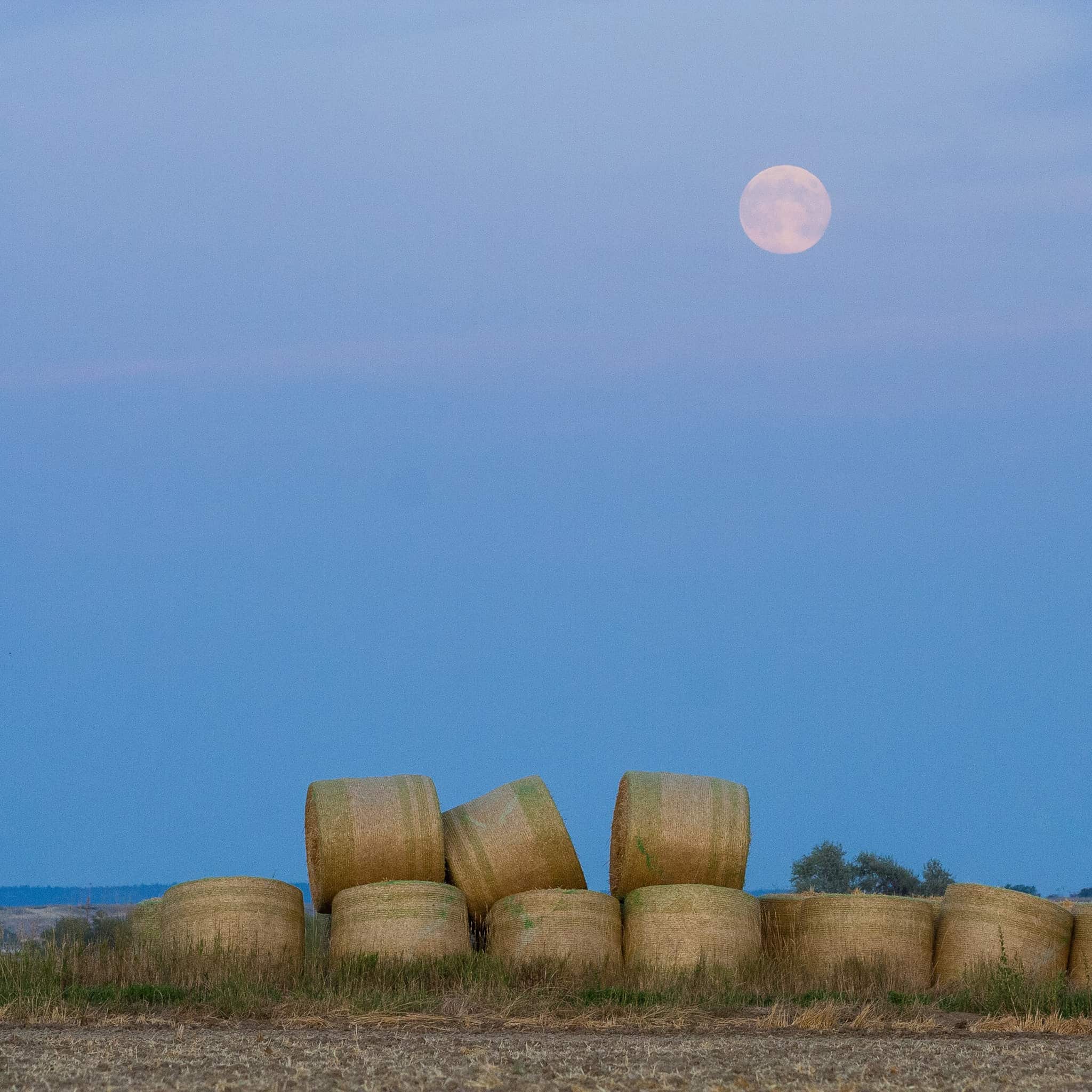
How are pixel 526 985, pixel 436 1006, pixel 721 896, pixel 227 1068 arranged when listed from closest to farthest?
pixel 227 1068
pixel 436 1006
pixel 526 985
pixel 721 896

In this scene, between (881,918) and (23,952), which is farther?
(881,918)

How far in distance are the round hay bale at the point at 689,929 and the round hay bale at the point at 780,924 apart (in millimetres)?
380

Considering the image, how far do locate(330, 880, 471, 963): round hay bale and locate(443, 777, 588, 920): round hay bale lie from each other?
469mm

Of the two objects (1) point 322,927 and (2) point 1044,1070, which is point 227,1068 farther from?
(1) point 322,927

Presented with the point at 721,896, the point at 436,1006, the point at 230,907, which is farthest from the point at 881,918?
the point at 230,907

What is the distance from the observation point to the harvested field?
22.1 feet

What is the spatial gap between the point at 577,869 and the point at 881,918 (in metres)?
2.50

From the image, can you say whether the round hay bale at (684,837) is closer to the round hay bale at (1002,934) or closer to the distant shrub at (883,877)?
the round hay bale at (1002,934)

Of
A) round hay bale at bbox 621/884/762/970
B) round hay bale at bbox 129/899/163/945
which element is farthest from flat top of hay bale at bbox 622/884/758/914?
round hay bale at bbox 129/899/163/945

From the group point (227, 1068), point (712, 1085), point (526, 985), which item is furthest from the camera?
point (526, 985)

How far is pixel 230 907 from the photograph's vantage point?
39.8ft

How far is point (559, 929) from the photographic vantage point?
11.9 metres

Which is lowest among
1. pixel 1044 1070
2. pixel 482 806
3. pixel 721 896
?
pixel 1044 1070

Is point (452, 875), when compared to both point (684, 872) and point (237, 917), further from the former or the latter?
point (684, 872)
